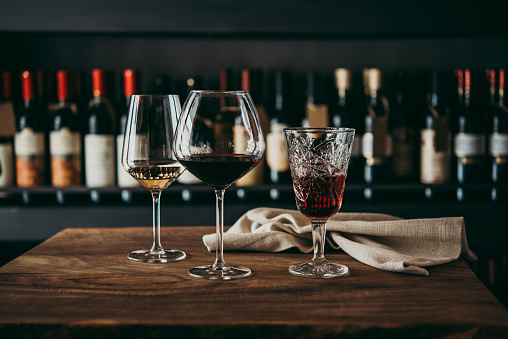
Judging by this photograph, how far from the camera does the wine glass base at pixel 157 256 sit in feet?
2.16

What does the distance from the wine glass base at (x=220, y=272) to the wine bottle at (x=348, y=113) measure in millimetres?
857

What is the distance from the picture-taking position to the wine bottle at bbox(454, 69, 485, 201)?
140 cm

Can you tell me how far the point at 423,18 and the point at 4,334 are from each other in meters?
1.17

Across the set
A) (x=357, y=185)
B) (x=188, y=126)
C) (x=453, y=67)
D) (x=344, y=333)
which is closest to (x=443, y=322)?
(x=344, y=333)

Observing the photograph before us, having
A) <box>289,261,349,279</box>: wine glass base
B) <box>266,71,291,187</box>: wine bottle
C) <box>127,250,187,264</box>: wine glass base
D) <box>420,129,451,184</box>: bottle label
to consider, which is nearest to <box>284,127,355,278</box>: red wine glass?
<box>289,261,349,279</box>: wine glass base

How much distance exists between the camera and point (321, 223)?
62 centimetres

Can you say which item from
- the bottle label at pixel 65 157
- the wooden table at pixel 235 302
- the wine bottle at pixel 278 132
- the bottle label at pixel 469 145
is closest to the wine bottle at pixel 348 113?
the wine bottle at pixel 278 132

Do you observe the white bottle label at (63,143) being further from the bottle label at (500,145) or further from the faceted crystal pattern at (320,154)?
the bottle label at (500,145)

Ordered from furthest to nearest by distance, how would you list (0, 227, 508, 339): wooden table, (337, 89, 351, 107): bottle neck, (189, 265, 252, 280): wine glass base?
(337, 89, 351, 107): bottle neck → (189, 265, 252, 280): wine glass base → (0, 227, 508, 339): wooden table

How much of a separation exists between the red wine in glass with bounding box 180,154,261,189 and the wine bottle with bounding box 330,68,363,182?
0.85 metres

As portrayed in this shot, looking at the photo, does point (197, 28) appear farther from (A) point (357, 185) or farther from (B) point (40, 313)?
(B) point (40, 313)

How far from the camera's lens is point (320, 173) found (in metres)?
0.61

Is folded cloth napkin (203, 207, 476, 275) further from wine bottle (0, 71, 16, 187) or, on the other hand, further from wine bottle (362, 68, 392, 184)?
wine bottle (0, 71, 16, 187)

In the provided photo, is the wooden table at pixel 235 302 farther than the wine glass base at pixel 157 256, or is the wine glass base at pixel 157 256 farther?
the wine glass base at pixel 157 256
